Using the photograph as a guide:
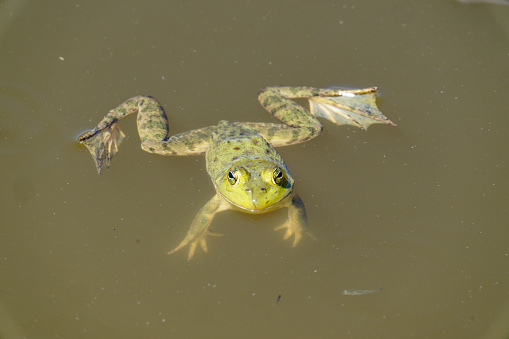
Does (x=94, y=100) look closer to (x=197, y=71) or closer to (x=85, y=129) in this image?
(x=85, y=129)

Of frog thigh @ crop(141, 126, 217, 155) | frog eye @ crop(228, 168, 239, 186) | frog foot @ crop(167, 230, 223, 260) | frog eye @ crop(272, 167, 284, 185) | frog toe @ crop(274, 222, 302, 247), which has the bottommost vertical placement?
frog foot @ crop(167, 230, 223, 260)

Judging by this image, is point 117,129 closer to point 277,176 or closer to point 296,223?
point 277,176

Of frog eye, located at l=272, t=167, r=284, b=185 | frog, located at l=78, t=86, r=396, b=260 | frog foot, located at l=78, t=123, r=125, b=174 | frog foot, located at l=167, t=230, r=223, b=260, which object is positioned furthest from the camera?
frog foot, located at l=78, t=123, r=125, b=174

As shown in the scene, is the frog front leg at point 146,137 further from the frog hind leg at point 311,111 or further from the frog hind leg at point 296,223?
the frog hind leg at point 296,223

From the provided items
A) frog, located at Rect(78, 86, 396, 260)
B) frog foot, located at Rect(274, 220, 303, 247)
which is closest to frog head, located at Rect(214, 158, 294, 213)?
frog, located at Rect(78, 86, 396, 260)

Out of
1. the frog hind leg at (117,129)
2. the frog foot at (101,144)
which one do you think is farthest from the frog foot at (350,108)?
the frog foot at (101,144)

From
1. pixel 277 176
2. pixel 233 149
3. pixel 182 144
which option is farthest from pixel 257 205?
pixel 182 144

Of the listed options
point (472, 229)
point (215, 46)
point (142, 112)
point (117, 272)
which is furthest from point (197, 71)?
point (472, 229)

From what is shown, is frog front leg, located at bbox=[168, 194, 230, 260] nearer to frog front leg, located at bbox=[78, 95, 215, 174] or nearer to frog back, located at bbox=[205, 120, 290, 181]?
frog back, located at bbox=[205, 120, 290, 181]
